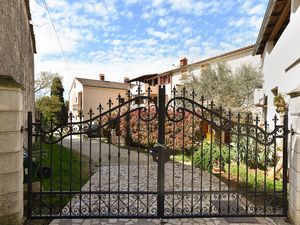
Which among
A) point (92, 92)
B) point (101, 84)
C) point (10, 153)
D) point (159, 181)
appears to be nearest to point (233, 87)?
point (159, 181)

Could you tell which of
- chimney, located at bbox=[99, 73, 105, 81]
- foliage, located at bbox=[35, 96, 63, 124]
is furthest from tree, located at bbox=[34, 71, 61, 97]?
chimney, located at bbox=[99, 73, 105, 81]

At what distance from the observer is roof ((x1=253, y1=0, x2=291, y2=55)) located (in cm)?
899

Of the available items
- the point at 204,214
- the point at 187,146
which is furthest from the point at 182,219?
the point at 187,146

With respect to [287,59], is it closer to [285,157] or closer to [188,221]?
[285,157]

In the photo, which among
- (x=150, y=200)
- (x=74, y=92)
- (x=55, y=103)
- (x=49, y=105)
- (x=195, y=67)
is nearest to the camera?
(x=150, y=200)

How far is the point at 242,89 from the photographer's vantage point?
14188mm

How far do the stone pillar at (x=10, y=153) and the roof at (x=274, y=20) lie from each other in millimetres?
8383

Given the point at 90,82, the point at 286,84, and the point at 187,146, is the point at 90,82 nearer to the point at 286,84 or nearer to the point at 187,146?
the point at 187,146

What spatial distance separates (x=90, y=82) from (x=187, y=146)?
92.4 ft

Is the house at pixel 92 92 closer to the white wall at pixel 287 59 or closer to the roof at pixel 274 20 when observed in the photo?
the roof at pixel 274 20

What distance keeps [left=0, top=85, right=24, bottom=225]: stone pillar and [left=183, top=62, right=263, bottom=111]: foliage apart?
1146cm

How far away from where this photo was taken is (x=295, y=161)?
13.5 ft

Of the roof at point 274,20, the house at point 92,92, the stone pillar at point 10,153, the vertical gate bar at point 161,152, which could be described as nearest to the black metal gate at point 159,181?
the vertical gate bar at point 161,152

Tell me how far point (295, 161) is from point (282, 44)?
18.6 ft
